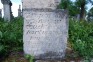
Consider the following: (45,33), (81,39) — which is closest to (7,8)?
(81,39)

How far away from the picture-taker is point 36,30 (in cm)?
661

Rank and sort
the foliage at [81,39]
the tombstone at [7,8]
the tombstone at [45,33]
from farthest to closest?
1. the tombstone at [7,8]
2. the foliage at [81,39]
3. the tombstone at [45,33]

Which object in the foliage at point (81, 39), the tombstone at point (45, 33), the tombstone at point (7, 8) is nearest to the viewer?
the tombstone at point (45, 33)

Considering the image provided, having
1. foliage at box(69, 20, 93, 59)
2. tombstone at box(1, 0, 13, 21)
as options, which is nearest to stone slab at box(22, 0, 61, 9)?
foliage at box(69, 20, 93, 59)

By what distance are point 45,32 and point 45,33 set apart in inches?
0.9

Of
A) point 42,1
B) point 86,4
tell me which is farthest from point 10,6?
point 42,1

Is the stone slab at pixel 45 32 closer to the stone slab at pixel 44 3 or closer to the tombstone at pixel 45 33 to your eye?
the tombstone at pixel 45 33

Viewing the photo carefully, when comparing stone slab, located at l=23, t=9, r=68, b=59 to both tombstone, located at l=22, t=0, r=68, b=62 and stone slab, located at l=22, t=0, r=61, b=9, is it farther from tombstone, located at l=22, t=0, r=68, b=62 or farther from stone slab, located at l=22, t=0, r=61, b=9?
stone slab, located at l=22, t=0, r=61, b=9

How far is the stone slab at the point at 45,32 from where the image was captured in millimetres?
6570

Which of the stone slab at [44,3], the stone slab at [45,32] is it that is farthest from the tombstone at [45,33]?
the stone slab at [44,3]

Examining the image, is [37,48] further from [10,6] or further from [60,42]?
[10,6]

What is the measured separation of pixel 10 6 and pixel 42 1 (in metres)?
10.1

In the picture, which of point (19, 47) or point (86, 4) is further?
point (86, 4)

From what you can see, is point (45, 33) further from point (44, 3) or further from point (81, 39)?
point (81, 39)
